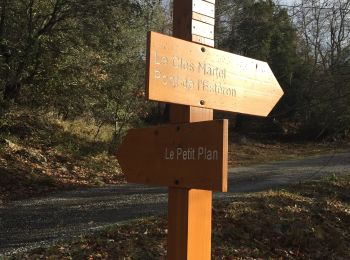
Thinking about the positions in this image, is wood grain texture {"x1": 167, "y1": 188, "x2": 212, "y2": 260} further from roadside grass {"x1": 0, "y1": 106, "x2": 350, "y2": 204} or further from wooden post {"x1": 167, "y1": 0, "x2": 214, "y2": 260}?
roadside grass {"x1": 0, "y1": 106, "x2": 350, "y2": 204}

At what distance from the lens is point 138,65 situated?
18234 millimetres

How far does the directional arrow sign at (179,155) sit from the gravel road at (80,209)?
157 inches

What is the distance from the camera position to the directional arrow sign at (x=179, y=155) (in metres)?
2.70

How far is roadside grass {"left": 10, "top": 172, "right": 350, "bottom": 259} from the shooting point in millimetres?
6613

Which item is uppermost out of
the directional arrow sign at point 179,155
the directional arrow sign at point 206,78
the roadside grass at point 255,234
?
the directional arrow sign at point 206,78

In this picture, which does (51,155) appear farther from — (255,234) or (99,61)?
(255,234)

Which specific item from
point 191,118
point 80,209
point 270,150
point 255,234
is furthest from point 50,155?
point 270,150

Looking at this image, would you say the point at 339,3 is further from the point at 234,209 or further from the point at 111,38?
the point at 111,38

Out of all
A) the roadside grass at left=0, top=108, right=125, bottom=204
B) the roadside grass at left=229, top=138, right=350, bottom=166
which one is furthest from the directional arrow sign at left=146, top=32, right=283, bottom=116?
the roadside grass at left=229, top=138, right=350, bottom=166

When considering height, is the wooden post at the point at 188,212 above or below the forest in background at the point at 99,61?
below

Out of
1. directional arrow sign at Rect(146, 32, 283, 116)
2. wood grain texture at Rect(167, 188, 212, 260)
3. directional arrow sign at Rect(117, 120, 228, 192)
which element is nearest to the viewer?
directional arrow sign at Rect(117, 120, 228, 192)

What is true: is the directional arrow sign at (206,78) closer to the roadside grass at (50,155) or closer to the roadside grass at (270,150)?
the roadside grass at (50,155)

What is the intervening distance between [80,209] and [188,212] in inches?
275

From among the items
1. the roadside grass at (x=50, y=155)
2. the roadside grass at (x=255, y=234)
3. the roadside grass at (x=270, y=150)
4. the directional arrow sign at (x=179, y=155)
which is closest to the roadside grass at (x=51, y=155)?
the roadside grass at (x=50, y=155)
